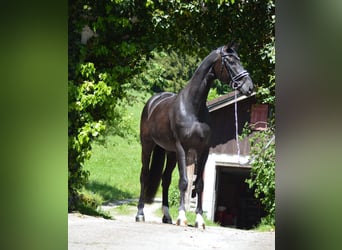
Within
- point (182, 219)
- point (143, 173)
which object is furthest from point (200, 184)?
point (143, 173)

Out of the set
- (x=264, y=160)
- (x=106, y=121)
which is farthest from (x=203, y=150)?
(x=106, y=121)

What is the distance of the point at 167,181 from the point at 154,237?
0.67 meters

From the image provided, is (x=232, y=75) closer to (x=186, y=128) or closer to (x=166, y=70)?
(x=186, y=128)

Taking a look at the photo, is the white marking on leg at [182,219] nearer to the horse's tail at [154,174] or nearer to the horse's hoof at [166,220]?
the horse's hoof at [166,220]

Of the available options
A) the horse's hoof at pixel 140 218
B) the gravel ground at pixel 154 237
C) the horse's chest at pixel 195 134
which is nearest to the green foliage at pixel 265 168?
the gravel ground at pixel 154 237

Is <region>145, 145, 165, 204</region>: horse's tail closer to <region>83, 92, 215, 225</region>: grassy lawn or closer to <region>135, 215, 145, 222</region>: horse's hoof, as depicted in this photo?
<region>135, 215, 145, 222</region>: horse's hoof

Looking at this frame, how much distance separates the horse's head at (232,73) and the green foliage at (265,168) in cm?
78

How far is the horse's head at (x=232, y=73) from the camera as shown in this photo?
3521 mm

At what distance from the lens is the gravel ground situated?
3.08 m
